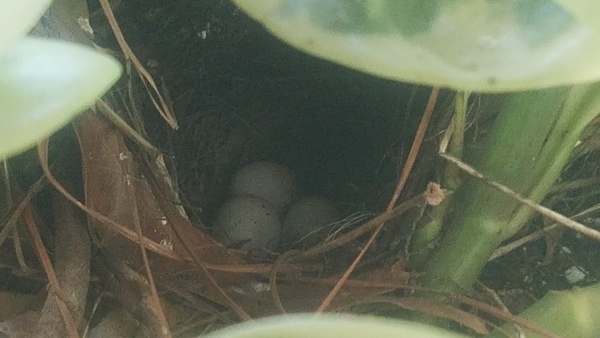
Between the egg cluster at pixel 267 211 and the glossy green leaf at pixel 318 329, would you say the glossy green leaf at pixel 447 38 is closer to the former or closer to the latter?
the glossy green leaf at pixel 318 329

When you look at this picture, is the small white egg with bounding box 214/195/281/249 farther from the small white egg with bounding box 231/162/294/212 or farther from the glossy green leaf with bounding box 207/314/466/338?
the glossy green leaf with bounding box 207/314/466/338

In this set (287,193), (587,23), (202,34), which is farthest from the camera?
(287,193)

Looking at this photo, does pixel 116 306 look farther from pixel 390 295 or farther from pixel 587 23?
pixel 587 23

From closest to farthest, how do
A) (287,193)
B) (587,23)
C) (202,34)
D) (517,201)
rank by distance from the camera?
1. (587,23)
2. (517,201)
3. (202,34)
4. (287,193)

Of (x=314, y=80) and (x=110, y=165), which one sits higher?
(x=314, y=80)

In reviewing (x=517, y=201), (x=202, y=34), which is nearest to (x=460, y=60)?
(x=517, y=201)

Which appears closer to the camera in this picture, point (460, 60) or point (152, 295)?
point (460, 60)
